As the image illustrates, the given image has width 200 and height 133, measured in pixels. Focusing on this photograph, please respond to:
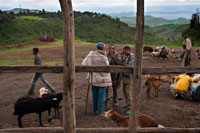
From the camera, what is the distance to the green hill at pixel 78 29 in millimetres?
32094

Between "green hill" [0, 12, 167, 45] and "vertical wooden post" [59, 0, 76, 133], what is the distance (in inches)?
1066

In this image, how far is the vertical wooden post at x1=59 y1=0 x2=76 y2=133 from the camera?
9.74 ft

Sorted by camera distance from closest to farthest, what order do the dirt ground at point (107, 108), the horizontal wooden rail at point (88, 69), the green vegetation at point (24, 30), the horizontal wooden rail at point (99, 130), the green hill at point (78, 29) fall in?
the horizontal wooden rail at point (99, 130) → the horizontal wooden rail at point (88, 69) → the dirt ground at point (107, 108) → the green vegetation at point (24, 30) → the green hill at point (78, 29)

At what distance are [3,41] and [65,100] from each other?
2832 centimetres

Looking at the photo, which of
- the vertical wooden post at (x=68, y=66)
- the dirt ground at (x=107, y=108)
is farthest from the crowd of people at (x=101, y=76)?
the vertical wooden post at (x=68, y=66)

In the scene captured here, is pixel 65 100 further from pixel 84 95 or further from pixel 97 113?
pixel 84 95

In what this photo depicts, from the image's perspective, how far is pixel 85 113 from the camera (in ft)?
19.0

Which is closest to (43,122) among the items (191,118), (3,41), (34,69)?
(34,69)

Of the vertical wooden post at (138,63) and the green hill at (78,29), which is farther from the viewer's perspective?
the green hill at (78,29)

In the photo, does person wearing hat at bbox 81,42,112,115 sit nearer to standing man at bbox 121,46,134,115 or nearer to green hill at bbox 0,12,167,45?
standing man at bbox 121,46,134,115

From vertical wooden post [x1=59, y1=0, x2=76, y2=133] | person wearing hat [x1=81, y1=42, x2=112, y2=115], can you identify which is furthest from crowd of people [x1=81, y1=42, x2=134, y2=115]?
vertical wooden post [x1=59, y1=0, x2=76, y2=133]

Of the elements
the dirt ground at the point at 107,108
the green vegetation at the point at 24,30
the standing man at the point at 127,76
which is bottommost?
the dirt ground at the point at 107,108

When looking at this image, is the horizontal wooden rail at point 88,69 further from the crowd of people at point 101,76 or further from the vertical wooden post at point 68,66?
the crowd of people at point 101,76

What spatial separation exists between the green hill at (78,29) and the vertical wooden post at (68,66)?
2709 centimetres
